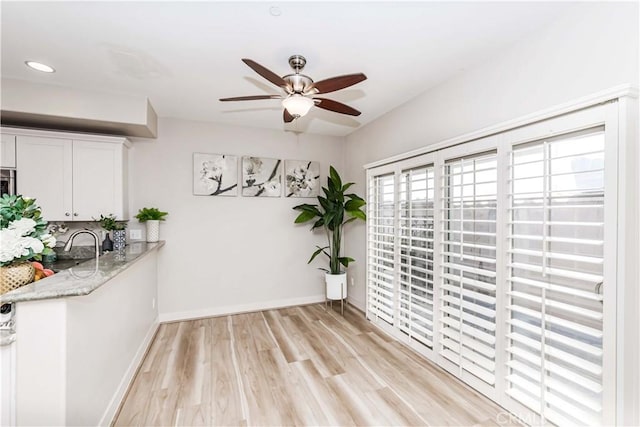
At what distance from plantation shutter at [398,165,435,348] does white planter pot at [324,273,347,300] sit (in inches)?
38.4

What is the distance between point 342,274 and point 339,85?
8.72 ft

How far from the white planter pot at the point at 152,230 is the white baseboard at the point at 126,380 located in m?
1.01

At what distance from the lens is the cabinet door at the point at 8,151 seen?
9.18ft

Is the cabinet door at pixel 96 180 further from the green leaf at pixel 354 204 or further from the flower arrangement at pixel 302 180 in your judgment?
the green leaf at pixel 354 204

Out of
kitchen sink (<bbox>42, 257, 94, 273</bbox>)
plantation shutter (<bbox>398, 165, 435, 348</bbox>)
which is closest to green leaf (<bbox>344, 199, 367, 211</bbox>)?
plantation shutter (<bbox>398, 165, 435, 348</bbox>)

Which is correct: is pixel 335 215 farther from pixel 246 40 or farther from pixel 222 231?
pixel 246 40

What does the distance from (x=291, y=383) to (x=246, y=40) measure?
2.74 meters

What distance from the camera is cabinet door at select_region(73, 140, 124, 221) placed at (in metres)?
3.07

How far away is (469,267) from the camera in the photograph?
7.59 ft

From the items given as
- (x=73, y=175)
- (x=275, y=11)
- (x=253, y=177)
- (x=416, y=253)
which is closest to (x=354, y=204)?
(x=416, y=253)

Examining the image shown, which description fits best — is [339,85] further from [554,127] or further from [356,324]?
[356,324]

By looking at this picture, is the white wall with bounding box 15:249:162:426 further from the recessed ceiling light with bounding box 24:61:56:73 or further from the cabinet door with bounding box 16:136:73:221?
the recessed ceiling light with bounding box 24:61:56:73

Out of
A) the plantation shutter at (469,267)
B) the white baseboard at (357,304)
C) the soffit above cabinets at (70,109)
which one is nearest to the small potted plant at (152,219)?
the soffit above cabinets at (70,109)

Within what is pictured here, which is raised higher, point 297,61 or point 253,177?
point 297,61
